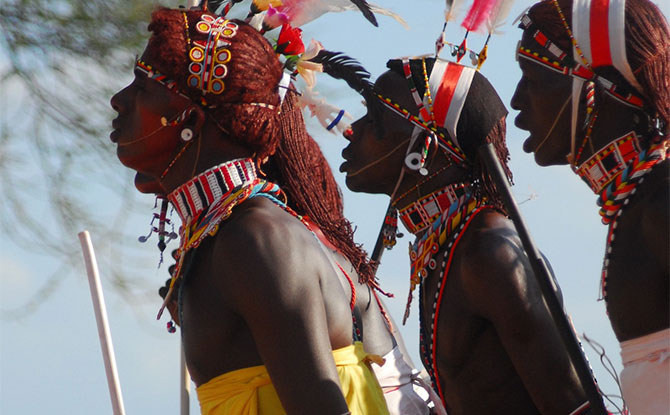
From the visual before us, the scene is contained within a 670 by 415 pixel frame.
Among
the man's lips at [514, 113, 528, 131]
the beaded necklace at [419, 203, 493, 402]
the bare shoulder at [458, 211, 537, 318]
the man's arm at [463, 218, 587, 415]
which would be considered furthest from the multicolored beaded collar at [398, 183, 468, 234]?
the man's lips at [514, 113, 528, 131]

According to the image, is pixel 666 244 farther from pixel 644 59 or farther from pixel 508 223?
pixel 508 223

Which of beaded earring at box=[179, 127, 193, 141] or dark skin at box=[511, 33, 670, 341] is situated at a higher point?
beaded earring at box=[179, 127, 193, 141]

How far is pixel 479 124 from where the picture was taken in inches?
209

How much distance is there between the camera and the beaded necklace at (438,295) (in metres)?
4.90

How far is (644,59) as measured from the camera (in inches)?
165

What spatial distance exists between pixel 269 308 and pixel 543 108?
1.39 meters

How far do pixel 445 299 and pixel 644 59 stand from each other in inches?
51.7

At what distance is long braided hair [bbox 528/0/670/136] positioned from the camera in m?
4.19

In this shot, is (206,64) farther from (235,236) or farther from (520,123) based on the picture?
(520,123)

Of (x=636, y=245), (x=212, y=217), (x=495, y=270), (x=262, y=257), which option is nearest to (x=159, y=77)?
(x=212, y=217)

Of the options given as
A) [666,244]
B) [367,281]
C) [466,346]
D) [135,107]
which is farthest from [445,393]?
[135,107]

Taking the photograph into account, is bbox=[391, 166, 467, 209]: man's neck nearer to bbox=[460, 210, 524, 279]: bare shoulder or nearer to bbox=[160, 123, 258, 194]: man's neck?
bbox=[460, 210, 524, 279]: bare shoulder

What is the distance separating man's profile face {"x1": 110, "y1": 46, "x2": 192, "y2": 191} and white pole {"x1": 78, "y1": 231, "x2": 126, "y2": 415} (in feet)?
1.96

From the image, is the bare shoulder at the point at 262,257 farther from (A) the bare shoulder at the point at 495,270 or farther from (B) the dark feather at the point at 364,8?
(B) the dark feather at the point at 364,8
